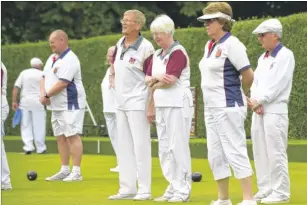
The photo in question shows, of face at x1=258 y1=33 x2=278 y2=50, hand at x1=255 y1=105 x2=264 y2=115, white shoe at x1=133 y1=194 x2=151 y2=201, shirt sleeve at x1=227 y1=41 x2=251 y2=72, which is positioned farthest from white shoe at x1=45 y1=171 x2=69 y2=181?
shirt sleeve at x1=227 y1=41 x2=251 y2=72

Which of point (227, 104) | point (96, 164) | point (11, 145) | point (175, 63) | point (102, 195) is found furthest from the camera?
point (11, 145)

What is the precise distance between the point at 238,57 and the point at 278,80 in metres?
1.00

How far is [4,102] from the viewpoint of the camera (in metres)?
12.9

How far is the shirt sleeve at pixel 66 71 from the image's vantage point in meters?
13.6

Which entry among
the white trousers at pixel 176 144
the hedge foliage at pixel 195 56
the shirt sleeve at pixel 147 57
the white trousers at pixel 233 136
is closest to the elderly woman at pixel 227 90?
the white trousers at pixel 233 136

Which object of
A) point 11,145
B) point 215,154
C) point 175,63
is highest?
point 175,63

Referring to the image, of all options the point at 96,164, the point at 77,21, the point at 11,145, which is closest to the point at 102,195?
the point at 96,164

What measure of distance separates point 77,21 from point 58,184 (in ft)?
58.9

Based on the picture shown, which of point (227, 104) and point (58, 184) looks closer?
point (227, 104)

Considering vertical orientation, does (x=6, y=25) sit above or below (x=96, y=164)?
above

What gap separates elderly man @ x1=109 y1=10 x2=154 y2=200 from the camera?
1119 centimetres

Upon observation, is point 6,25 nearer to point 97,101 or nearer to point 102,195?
point 97,101

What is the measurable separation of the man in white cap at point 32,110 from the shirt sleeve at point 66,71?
8.07m

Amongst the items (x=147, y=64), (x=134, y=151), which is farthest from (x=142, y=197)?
(x=147, y=64)
